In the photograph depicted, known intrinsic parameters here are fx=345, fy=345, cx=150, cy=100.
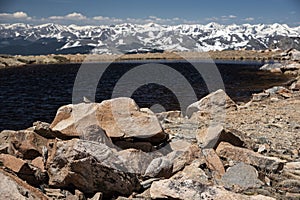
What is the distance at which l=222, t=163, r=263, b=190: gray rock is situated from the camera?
9766mm

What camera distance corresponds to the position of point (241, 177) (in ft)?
33.0

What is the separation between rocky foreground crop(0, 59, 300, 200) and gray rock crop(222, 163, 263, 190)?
0.09ft

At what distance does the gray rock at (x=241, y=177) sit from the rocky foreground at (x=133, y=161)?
3 centimetres

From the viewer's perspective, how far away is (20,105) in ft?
124

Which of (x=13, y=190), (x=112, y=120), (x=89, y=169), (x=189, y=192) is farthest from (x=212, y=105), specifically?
(x=13, y=190)

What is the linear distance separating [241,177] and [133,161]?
3.24 metres

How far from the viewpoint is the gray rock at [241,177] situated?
32.0ft

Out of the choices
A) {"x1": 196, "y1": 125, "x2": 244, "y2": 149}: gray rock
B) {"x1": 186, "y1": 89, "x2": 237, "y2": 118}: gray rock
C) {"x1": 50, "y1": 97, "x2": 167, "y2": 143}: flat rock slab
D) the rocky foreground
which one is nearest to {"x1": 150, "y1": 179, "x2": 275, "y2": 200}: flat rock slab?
the rocky foreground

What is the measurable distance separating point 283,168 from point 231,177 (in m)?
2.29

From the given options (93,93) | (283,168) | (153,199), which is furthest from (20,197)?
(93,93)

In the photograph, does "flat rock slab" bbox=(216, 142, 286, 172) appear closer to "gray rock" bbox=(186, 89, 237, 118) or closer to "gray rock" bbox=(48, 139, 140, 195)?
"gray rock" bbox=(48, 139, 140, 195)

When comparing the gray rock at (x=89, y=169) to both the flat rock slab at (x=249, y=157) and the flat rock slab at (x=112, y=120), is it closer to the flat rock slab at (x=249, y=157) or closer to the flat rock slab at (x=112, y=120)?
the flat rock slab at (x=112, y=120)

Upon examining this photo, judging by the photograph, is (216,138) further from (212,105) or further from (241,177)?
(212,105)

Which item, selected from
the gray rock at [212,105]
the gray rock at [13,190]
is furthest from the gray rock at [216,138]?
the gray rock at [212,105]
